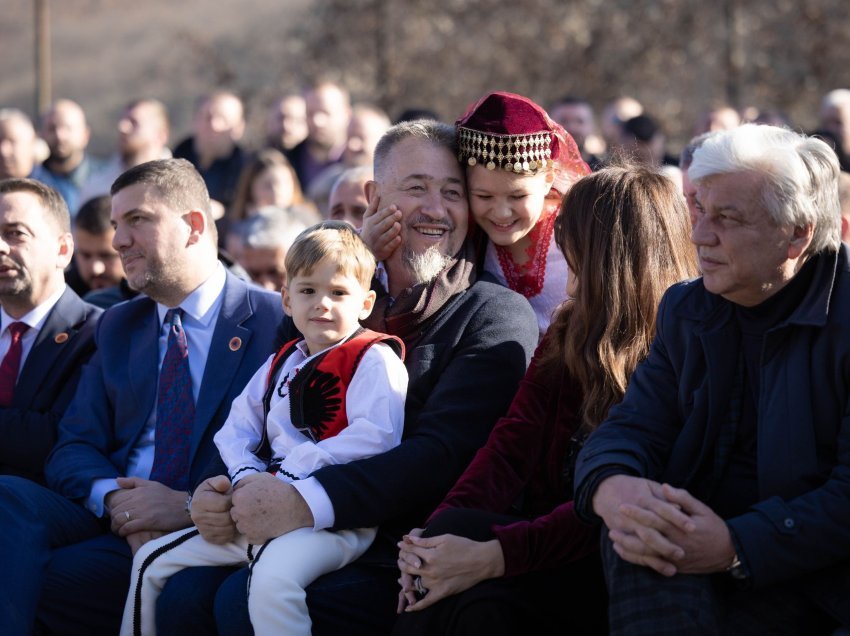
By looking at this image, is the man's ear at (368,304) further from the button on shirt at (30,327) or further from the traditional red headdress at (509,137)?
the button on shirt at (30,327)

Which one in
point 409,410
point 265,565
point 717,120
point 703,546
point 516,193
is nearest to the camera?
point 703,546

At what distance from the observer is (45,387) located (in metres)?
4.56

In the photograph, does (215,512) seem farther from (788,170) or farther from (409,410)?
(788,170)

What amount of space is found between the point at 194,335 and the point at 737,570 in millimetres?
2350

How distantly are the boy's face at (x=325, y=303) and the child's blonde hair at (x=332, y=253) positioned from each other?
17 mm

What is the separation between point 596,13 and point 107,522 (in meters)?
13.4

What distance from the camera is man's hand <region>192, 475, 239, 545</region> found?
356 centimetres

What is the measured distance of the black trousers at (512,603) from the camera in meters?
3.05

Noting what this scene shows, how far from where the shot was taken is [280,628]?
3.23 metres

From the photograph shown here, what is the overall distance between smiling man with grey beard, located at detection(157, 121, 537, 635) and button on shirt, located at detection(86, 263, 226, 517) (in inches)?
28.3

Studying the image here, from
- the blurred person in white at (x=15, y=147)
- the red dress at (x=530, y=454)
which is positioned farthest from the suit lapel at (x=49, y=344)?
the blurred person in white at (x=15, y=147)

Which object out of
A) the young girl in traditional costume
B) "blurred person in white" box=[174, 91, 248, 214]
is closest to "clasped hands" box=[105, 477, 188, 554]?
the young girl in traditional costume

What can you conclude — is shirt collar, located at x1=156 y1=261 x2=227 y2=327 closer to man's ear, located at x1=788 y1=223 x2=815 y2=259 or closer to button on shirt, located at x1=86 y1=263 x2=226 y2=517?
button on shirt, located at x1=86 y1=263 x2=226 y2=517

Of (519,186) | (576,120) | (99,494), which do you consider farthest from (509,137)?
(576,120)
